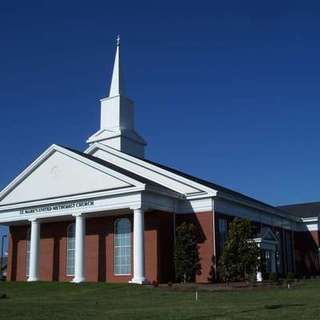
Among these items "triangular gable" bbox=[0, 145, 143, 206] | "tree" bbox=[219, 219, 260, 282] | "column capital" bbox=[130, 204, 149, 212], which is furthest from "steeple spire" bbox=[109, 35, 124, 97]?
"tree" bbox=[219, 219, 260, 282]

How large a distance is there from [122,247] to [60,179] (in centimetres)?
662

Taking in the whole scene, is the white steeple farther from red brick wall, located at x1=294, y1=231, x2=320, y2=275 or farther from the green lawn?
red brick wall, located at x1=294, y1=231, x2=320, y2=275

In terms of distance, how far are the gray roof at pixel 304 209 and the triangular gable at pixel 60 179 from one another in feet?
96.7

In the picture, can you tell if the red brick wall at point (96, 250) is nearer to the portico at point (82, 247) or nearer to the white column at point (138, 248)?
the portico at point (82, 247)

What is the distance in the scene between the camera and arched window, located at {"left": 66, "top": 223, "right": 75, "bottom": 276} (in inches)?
1666

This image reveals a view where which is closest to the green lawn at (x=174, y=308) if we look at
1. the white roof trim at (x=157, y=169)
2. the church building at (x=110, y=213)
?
the church building at (x=110, y=213)

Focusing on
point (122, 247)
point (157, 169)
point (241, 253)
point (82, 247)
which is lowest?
point (241, 253)

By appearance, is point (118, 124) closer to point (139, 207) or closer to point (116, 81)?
point (116, 81)

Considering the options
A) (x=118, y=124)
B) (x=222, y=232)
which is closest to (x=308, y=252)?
(x=222, y=232)

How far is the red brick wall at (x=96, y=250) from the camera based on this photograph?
38500 millimetres

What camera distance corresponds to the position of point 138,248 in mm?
35438

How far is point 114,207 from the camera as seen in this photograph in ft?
121

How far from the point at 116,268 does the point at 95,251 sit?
82.3 inches

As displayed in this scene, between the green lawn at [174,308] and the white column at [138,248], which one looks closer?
the green lawn at [174,308]
